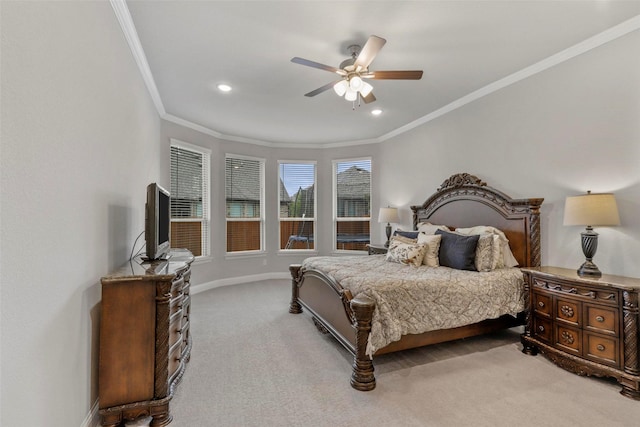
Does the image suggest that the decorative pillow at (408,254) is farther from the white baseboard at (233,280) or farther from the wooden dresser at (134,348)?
the white baseboard at (233,280)

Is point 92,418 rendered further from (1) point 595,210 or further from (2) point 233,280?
(1) point 595,210

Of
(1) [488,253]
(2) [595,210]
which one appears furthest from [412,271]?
(2) [595,210]

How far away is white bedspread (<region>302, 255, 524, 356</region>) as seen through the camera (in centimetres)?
234

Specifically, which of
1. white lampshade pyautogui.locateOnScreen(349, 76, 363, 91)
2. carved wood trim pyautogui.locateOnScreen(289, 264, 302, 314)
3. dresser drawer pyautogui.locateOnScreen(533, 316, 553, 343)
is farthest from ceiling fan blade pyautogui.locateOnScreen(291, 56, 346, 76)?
dresser drawer pyautogui.locateOnScreen(533, 316, 553, 343)

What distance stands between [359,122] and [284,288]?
3.22m

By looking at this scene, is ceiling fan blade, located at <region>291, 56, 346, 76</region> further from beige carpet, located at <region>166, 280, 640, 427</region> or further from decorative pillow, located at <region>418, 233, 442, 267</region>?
beige carpet, located at <region>166, 280, 640, 427</region>

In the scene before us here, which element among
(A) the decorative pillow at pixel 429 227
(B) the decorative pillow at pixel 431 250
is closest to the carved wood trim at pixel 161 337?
(B) the decorative pillow at pixel 431 250

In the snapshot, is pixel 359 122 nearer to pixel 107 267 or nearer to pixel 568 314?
pixel 568 314

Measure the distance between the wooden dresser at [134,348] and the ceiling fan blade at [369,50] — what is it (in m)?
2.15

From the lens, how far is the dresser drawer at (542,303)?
8.63 feet

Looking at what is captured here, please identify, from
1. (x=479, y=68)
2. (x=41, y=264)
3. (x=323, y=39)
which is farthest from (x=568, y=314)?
(x=41, y=264)

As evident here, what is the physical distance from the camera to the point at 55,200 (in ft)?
→ 4.42

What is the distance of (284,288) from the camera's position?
17.1 feet

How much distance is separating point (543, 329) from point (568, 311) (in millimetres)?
312
